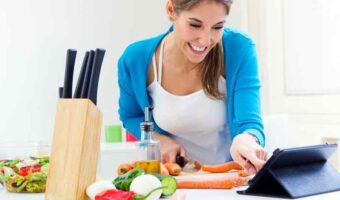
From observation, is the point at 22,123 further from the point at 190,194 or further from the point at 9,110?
the point at 190,194

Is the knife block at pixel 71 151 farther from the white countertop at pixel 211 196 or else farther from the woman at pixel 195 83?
the woman at pixel 195 83

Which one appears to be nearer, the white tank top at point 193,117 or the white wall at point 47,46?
the white tank top at point 193,117

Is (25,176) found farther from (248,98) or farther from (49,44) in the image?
(49,44)

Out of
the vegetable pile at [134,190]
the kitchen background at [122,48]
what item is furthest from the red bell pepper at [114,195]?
the kitchen background at [122,48]

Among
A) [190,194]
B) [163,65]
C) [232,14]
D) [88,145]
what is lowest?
[190,194]

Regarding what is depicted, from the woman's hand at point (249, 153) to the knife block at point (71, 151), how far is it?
1.30 ft

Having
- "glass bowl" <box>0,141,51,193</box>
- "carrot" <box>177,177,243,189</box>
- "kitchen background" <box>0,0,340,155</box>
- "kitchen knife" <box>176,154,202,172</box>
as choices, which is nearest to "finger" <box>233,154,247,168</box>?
"carrot" <box>177,177,243,189</box>

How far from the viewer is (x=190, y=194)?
101 cm

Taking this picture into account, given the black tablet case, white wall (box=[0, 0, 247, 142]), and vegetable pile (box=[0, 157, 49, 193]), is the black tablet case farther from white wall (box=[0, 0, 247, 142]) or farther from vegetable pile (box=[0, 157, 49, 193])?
white wall (box=[0, 0, 247, 142])

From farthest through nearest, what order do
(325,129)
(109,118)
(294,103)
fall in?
(109,118) < (294,103) < (325,129)

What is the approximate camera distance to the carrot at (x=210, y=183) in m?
1.06

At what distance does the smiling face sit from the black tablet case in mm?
489

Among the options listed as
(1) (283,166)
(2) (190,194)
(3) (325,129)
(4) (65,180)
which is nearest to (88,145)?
(4) (65,180)

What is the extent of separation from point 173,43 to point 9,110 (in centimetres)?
137
